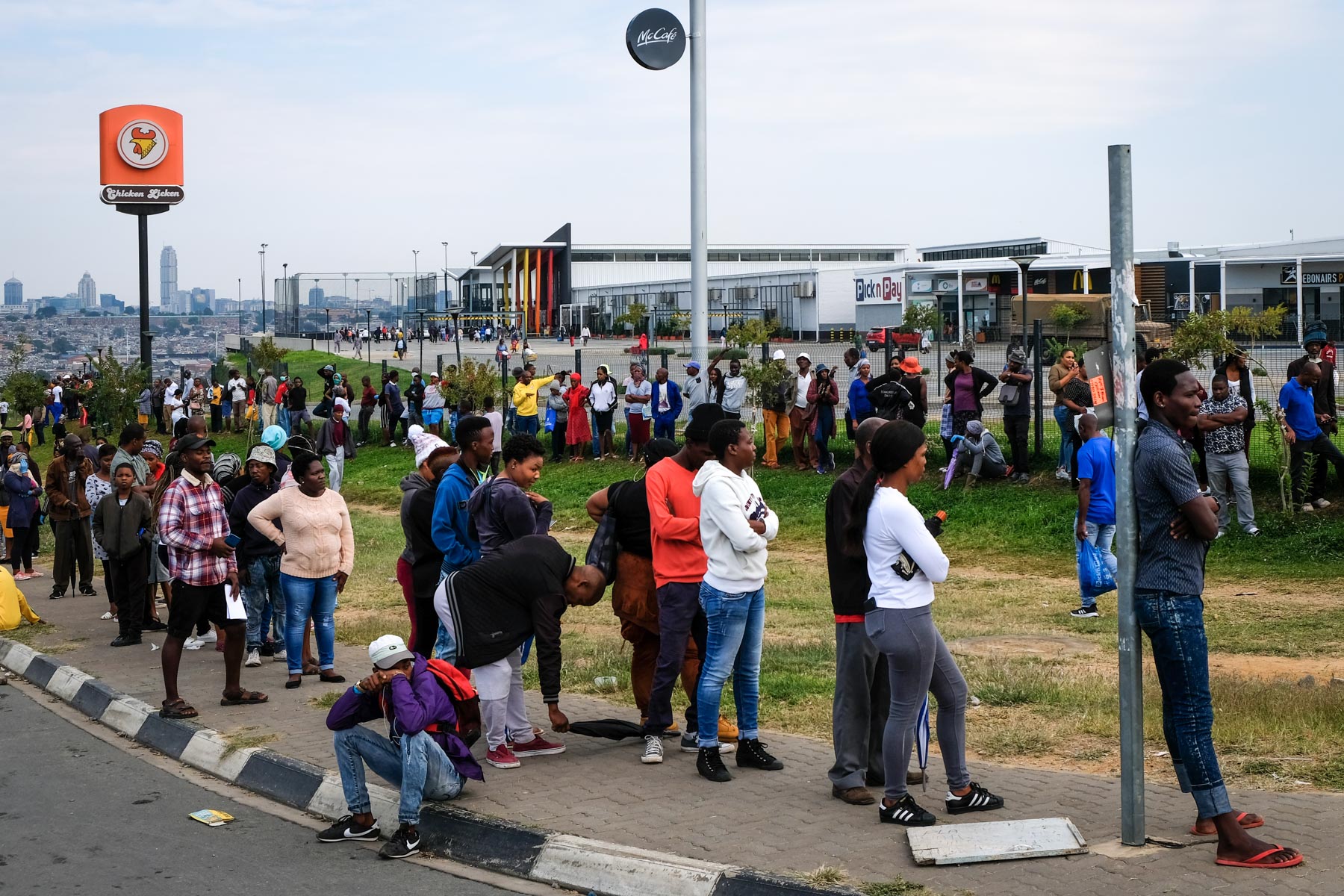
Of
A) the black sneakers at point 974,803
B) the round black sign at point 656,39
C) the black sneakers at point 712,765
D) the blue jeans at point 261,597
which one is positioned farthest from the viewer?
the round black sign at point 656,39

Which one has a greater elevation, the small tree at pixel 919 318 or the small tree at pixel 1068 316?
the small tree at pixel 919 318

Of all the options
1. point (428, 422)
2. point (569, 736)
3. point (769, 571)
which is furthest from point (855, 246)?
point (569, 736)

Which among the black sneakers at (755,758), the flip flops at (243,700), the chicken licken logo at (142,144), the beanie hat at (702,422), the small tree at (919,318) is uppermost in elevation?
the chicken licken logo at (142,144)

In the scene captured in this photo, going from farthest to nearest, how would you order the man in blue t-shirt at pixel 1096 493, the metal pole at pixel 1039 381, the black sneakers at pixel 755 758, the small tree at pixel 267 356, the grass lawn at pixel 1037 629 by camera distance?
the small tree at pixel 267 356, the metal pole at pixel 1039 381, the man in blue t-shirt at pixel 1096 493, the grass lawn at pixel 1037 629, the black sneakers at pixel 755 758

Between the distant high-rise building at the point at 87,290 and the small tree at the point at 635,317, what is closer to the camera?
the small tree at the point at 635,317

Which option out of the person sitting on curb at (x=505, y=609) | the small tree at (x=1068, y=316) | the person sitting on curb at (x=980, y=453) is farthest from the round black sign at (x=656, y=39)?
the small tree at (x=1068, y=316)

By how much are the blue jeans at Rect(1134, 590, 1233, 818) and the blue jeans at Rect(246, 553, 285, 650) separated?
24.0 ft

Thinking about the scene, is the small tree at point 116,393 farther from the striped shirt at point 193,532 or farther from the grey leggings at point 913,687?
the grey leggings at point 913,687

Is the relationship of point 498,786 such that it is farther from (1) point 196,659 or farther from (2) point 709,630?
(1) point 196,659

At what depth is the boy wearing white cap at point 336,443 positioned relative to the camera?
21.5 meters

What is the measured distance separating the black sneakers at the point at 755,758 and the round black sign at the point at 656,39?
7218 mm

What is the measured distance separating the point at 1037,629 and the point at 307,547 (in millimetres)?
6397

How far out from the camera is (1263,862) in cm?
534

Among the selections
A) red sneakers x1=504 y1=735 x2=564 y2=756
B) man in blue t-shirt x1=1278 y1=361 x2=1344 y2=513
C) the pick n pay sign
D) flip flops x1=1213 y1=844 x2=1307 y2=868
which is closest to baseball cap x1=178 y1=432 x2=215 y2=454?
red sneakers x1=504 y1=735 x2=564 y2=756
